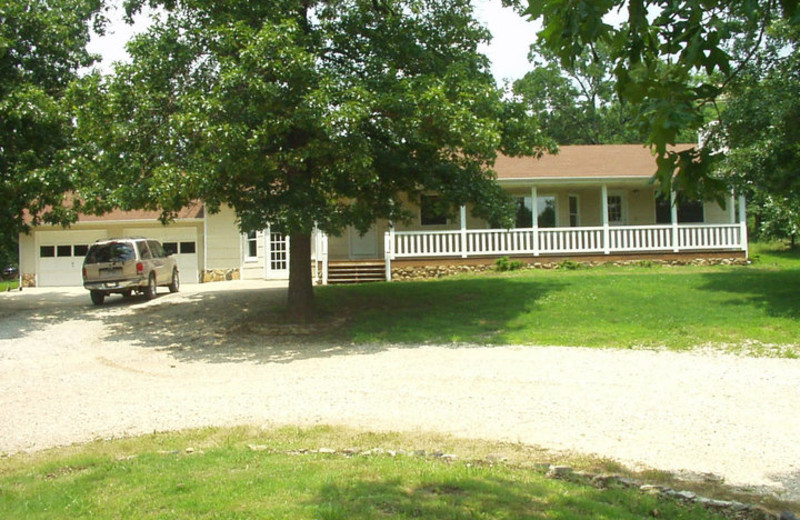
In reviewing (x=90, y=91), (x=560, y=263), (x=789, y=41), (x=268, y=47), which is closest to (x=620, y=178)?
(x=560, y=263)

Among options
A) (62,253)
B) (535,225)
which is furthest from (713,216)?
(62,253)

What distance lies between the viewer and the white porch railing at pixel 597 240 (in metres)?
22.6

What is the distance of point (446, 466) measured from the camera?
5508mm

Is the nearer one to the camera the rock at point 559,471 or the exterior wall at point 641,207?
the rock at point 559,471

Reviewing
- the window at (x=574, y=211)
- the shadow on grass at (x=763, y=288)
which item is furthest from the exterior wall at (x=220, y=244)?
the shadow on grass at (x=763, y=288)

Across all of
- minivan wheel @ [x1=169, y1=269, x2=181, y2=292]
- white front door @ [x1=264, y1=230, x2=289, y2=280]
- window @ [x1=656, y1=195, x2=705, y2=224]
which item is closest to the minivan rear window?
minivan wheel @ [x1=169, y1=269, x2=181, y2=292]

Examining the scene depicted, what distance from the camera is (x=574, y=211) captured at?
82.7ft

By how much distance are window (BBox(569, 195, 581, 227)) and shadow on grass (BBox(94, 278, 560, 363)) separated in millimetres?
6881

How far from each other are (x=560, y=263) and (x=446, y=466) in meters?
17.7

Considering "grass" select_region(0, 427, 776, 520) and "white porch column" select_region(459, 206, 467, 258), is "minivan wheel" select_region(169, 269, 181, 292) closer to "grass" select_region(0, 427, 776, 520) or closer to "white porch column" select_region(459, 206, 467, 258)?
"white porch column" select_region(459, 206, 467, 258)

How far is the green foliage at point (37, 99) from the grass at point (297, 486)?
37.2ft

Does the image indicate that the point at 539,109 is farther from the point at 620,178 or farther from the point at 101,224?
the point at 101,224

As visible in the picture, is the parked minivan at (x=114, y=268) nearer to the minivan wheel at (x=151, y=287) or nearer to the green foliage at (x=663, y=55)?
the minivan wheel at (x=151, y=287)

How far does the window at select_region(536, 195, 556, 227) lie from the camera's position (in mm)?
24797
